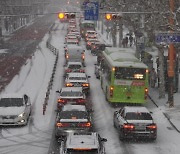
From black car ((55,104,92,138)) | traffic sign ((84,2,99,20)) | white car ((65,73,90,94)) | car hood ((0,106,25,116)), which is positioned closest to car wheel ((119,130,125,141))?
black car ((55,104,92,138))

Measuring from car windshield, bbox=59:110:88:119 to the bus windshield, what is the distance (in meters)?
7.39

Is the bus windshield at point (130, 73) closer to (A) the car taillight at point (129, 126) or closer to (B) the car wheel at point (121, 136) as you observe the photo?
(B) the car wheel at point (121, 136)

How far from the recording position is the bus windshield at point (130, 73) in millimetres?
31031

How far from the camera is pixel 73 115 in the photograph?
23.9 meters

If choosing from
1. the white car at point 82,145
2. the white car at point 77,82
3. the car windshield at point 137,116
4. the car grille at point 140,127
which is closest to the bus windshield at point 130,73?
the white car at point 77,82

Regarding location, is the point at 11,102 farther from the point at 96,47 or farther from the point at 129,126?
the point at 96,47

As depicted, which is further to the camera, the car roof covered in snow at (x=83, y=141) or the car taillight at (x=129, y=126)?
the car taillight at (x=129, y=126)

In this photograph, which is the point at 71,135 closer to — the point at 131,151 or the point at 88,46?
the point at 131,151

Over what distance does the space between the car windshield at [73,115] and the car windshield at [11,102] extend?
189 inches

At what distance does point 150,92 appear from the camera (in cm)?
3828

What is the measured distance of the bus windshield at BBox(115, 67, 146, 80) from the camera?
31.0 metres

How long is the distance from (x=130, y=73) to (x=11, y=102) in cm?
783

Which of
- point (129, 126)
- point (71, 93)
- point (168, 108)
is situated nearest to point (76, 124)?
point (129, 126)

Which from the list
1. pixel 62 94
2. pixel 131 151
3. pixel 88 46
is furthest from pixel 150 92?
pixel 88 46
